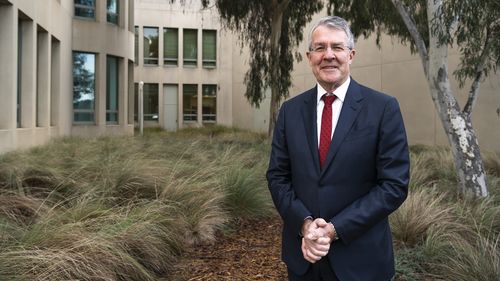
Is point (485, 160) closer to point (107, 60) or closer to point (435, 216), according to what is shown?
point (435, 216)

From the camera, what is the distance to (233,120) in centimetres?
3628

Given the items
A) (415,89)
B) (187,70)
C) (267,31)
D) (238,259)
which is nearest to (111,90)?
(267,31)

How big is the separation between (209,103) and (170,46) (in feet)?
14.8

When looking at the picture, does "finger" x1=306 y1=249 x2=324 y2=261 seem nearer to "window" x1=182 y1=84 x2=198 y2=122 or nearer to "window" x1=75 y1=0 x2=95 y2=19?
"window" x1=75 y1=0 x2=95 y2=19

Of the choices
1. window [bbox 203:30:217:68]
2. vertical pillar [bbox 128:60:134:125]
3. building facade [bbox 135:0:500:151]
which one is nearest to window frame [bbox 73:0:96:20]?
vertical pillar [bbox 128:60:134:125]

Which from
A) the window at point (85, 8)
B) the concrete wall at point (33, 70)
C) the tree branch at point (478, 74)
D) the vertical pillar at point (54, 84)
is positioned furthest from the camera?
the window at point (85, 8)

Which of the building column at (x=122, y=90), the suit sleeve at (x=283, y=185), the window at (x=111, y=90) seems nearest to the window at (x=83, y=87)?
the window at (x=111, y=90)

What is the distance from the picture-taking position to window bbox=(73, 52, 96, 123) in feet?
60.7

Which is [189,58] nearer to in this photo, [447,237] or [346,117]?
[447,237]

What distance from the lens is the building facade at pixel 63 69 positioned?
34.8ft

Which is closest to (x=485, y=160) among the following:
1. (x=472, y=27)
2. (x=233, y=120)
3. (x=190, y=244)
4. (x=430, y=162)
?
(x=430, y=162)

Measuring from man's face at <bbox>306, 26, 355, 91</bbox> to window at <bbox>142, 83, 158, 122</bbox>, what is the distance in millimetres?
33379

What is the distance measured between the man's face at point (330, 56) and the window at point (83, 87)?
17.2 metres

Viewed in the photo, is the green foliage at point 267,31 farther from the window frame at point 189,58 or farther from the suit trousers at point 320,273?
the window frame at point 189,58
